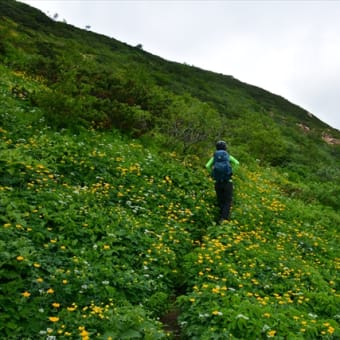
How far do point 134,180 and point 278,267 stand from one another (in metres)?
4.07

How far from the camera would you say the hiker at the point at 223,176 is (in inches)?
425

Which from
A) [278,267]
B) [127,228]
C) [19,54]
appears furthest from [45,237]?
[19,54]

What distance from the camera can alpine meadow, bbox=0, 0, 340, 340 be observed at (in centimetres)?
587

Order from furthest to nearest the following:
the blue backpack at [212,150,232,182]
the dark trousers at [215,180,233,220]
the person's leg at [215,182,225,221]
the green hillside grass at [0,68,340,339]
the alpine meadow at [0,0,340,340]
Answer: the person's leg at [215,182,225,221], the dark trousers at [215,180,233,220], the blue backpack at [212,150,232,182], the alpine meadow at [0,0,340,340], the green hillside grass at [0,68,340,339]

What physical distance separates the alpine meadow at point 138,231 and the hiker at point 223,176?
0.34 meters

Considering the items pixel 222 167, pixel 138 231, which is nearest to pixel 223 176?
pixel 222 167

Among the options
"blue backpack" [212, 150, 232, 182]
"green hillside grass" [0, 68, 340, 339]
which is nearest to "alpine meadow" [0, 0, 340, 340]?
"green hillside grass" [0, 68, 340, 339]

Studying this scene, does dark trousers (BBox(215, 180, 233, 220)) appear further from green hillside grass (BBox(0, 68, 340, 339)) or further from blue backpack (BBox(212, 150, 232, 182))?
green hillside grass (BBox(0, 68, 340, 339))

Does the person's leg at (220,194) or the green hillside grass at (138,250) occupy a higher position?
the person's leg at (220,194)

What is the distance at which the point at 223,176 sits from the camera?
10.8 meters

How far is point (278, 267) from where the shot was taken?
8344 mm

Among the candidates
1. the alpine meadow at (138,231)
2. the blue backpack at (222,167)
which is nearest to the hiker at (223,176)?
the blue backpack at (222,167)

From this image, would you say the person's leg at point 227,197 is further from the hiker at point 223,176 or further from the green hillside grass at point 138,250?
the green hillside grass at point 138,250

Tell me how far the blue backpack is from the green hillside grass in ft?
2.61
